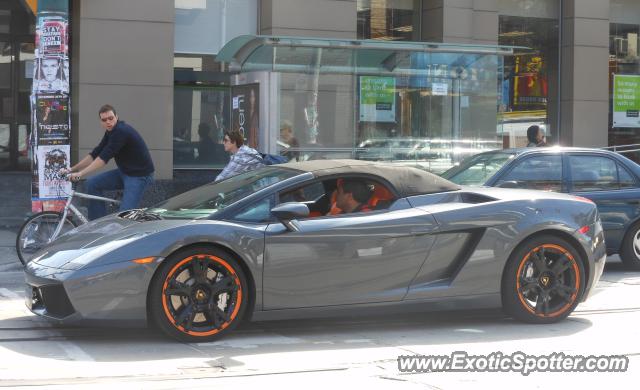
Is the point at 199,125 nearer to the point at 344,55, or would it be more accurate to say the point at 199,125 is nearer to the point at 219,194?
the point at 344,55

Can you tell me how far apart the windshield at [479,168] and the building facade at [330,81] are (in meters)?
3.80

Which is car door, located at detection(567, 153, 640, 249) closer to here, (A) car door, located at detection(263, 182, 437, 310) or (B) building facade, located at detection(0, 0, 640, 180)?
(A) car door, located at detection(263, 182, 437, 310)

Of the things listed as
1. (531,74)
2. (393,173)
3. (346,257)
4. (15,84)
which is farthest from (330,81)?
(346,257)

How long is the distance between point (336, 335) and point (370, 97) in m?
8.36

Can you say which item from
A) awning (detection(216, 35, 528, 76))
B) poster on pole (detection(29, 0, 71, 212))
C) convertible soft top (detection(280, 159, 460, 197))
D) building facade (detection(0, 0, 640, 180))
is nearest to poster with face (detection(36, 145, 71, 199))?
poster on pole (detection(29, 0, 71, 212))

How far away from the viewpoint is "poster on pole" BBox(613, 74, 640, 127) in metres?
21.3

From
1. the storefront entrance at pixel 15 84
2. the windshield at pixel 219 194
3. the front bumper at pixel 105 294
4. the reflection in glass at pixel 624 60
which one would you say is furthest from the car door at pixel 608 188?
the storefront entrance at pixel 15 84

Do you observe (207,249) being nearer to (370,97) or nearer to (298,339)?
(298,339)

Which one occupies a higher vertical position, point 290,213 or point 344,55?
point 344,55

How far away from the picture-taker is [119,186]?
11.0 m

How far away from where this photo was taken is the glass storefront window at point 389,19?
18.6 meters

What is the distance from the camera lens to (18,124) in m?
18.3

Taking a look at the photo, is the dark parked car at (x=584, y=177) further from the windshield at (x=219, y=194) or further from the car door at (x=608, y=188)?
the windshield at (x=219, y=194)

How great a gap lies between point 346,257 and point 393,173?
890mm
